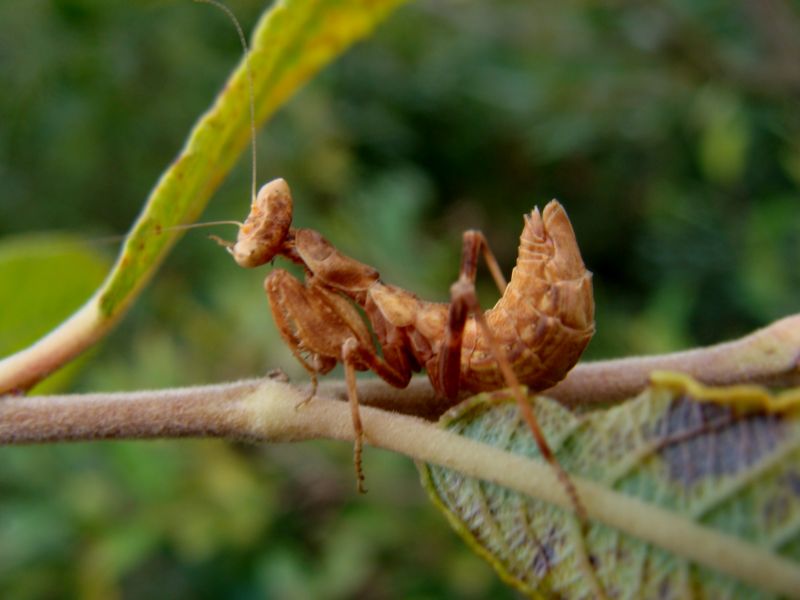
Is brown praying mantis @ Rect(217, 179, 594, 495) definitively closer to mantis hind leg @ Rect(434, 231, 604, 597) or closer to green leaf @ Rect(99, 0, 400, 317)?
mantis hind leg @ Rect(434, 231, 604, 597)

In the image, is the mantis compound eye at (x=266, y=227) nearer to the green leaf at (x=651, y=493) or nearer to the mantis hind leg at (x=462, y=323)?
the mantis hind leg at (x=462, y=323)

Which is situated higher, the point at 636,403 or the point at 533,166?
the point at 636,403

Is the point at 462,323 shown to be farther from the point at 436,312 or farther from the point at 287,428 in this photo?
the point at 287,428

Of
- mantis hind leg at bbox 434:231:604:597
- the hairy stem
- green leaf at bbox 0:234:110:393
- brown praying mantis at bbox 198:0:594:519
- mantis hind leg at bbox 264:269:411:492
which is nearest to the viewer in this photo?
the hairy stem

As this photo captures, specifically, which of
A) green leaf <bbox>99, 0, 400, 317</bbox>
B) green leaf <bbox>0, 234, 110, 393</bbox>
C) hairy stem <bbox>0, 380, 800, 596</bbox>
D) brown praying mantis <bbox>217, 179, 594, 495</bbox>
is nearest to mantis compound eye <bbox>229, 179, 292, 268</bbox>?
brown praying mantis <bbox>217, 179, 594, 495</bbox>

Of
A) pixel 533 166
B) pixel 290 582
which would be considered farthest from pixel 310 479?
pixel 533 166

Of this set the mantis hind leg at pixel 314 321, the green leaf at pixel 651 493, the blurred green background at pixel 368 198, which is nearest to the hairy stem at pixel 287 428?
the green leaf at pixel 651 493

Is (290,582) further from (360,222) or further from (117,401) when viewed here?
(117,401)
